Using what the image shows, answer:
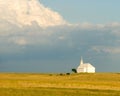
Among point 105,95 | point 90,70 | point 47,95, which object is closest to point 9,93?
point 47,95

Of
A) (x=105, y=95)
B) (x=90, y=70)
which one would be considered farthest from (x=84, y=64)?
(x=105, y=95)

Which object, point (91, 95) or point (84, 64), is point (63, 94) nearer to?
point (91, 95)

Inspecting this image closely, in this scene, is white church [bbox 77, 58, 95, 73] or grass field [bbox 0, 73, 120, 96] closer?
grass field [bbox 0, 73, 120, 96]

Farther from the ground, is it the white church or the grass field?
the white church

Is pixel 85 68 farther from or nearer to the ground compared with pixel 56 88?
farther from the ground

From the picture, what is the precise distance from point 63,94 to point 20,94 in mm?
5584

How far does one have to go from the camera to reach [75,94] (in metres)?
52.1

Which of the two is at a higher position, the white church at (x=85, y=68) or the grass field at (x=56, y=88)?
the white church at (x=85, y=68)

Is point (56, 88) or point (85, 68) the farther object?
point (85, 68)

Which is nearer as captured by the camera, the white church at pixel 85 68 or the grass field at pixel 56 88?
the grass field at pixel 56 88

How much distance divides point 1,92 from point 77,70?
145 m

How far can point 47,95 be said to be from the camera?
165 ft

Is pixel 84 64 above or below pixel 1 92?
above

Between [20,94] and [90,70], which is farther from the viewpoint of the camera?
[90,70]
